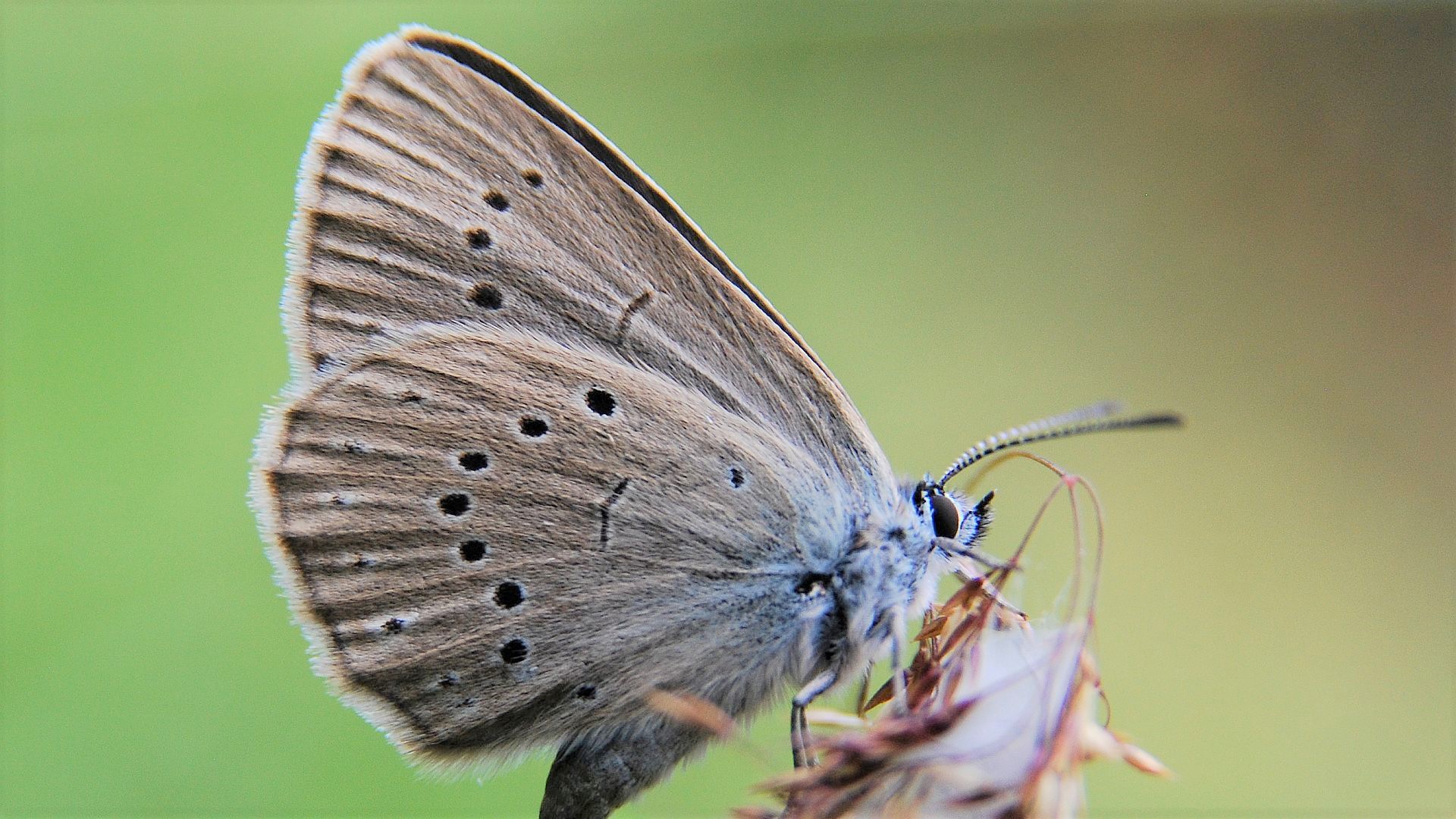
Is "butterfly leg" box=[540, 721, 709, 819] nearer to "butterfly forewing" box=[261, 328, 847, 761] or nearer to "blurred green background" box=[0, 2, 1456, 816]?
"butterfly forewing" box=[261, 328, 847, 761]

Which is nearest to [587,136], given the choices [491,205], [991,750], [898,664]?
[491,205]

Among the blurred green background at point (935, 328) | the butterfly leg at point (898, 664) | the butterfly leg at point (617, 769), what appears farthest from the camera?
the blurred green background at point (935, 328)

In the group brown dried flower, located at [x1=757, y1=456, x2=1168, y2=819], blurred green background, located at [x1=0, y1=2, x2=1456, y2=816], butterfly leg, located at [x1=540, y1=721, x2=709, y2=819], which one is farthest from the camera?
blurred green background, located at [x1=0, y1=2, x2=1456, y2=816]

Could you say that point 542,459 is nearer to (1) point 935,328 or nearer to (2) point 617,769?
(2) point 617,769

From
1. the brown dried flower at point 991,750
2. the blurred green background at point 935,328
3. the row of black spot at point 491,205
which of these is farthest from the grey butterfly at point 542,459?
the blurred green background at point 935,328

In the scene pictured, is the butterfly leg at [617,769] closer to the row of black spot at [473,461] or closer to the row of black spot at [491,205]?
the row of black spot at [473,461]

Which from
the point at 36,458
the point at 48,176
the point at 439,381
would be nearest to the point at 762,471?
the point at 439,381

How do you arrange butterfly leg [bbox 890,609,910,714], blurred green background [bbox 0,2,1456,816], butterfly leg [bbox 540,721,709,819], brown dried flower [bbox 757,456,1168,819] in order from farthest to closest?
blurred green background [bbox 0,2,1456,816] → butterfly leg [bbox 540,721,709,819] → butterfly leg [bbox 890,609,910,714] → brown dried flower [bbox 757,456,1168,819]

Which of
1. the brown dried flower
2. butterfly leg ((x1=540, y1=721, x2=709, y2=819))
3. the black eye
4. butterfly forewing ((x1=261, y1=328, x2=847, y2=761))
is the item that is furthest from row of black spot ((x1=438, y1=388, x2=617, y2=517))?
the brown dried flower

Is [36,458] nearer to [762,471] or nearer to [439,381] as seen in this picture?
[439,381]
